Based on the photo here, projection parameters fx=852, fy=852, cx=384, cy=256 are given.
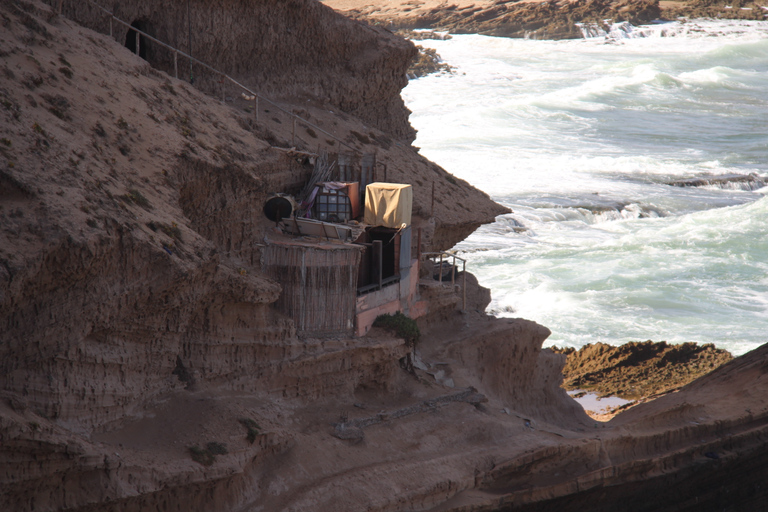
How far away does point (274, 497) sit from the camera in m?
14.9

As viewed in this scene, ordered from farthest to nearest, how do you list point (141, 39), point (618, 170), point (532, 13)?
point (532, 13) < point (618, 170) < point (141, 39)

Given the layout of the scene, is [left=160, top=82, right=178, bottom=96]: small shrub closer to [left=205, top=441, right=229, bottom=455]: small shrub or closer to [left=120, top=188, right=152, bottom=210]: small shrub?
[left=120, top=188, right=152, bottom=210]: small shrub

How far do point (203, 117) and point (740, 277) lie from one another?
86.8ft

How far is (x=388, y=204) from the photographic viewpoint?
736 inches

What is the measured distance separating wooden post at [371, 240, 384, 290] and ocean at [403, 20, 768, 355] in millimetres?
13457

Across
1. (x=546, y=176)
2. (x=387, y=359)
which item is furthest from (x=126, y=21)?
(x=546, y=176)

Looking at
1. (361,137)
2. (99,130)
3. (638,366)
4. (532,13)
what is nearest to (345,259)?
(99,130)

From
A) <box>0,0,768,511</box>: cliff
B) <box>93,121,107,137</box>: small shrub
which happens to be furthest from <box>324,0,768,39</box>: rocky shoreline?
<box>93,121,107,137</box>: small shrub

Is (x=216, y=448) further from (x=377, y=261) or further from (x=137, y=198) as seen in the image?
(x=377, y=261)

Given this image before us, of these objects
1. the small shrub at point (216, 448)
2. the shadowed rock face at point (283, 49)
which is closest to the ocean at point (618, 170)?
the shadowed rock face at point (283, 49)

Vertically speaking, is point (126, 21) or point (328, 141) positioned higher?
point (126, 21)

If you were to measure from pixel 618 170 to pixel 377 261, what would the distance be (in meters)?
37.6

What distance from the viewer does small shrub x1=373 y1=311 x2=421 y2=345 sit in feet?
59.9

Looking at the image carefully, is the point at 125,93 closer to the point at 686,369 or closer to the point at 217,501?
the point at 217,501
